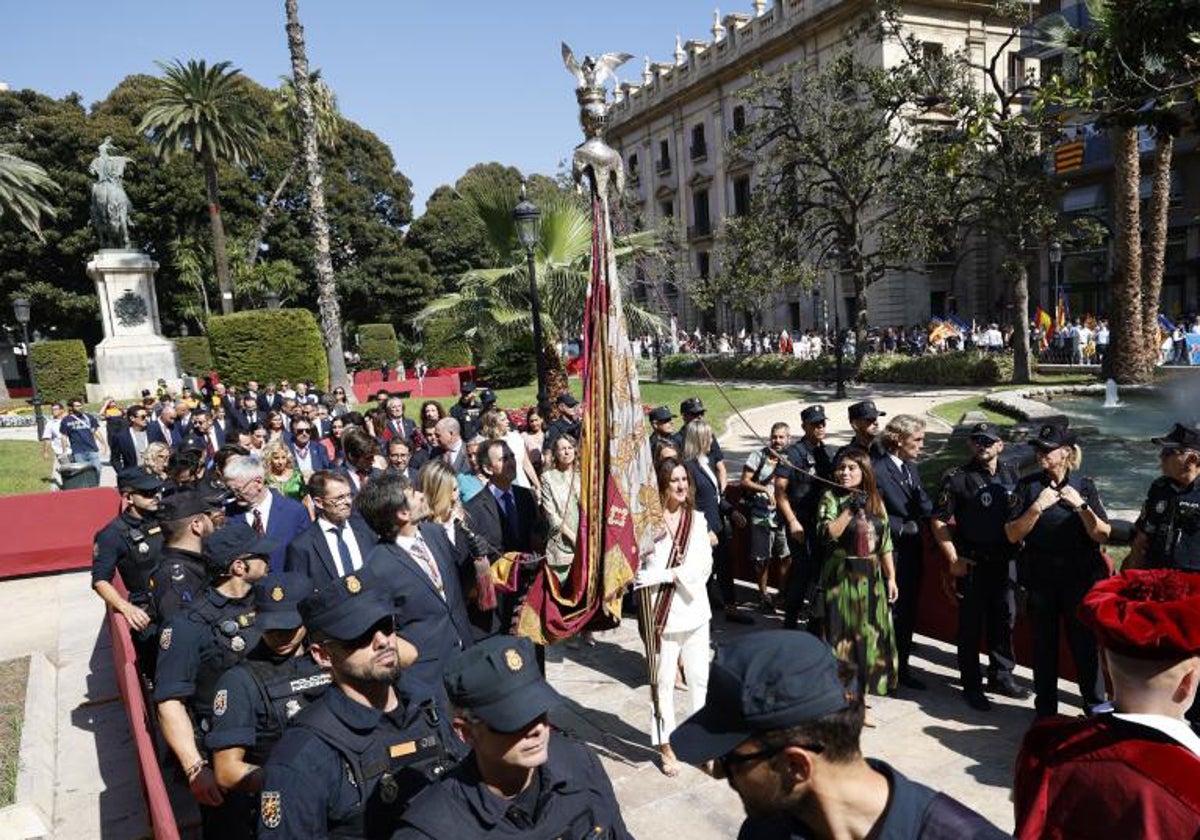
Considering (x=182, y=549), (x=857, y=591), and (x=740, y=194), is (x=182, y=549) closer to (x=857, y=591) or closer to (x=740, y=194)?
(x=857, y=591)

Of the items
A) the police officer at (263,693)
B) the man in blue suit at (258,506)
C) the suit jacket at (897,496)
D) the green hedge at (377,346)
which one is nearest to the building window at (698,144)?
the green hedge at (377,346)

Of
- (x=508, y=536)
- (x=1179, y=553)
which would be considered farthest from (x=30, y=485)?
(x=1179, y=553)

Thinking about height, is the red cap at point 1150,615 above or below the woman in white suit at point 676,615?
above

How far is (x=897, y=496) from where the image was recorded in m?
5.63

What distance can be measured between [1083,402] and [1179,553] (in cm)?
1621

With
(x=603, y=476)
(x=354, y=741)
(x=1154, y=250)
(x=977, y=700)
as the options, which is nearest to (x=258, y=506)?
(x=603, y=476)

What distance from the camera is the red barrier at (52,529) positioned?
1126 cm

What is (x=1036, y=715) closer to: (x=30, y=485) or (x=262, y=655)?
(x=262, y=655)

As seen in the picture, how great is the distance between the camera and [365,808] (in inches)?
94.6

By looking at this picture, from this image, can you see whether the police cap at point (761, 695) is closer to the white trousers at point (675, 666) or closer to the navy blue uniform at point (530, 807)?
the navy blue uniform at point (530, 807)

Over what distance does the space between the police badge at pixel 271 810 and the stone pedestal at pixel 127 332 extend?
30.7 meters

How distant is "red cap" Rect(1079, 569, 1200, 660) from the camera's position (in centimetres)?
192

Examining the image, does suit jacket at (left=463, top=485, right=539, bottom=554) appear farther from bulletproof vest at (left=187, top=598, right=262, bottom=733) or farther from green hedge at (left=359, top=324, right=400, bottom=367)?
green hedge at (left=359, top=324, right=400, bottom=367)

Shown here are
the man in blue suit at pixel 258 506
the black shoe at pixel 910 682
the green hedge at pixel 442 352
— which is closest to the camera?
the black shoe at pixel 910 682
